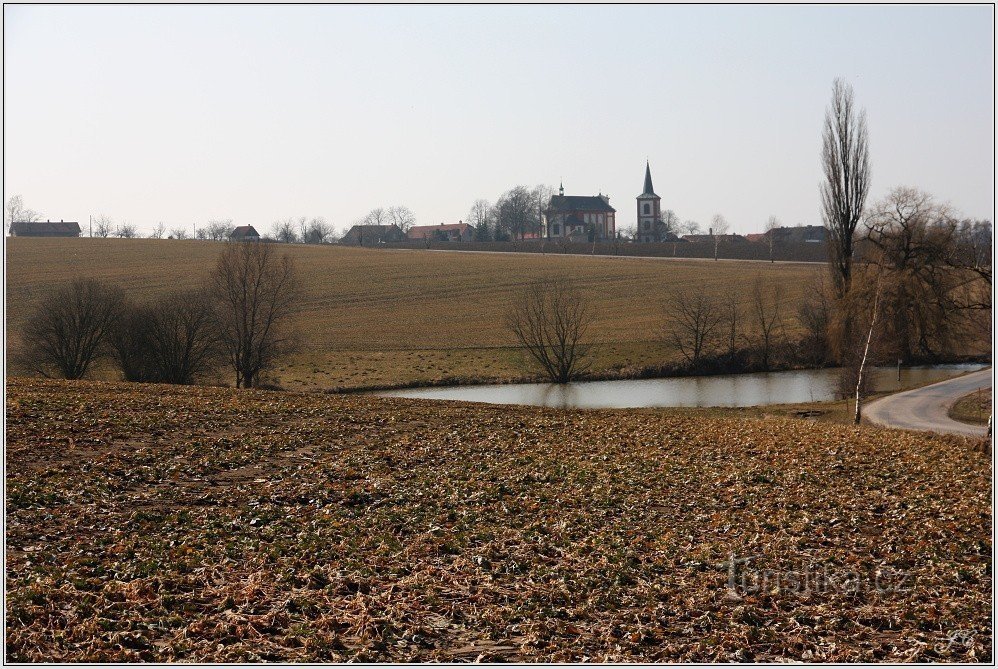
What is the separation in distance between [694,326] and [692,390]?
12.2 metres

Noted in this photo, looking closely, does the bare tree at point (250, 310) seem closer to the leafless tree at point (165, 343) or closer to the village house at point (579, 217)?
the leafless tree at point (165, 343)

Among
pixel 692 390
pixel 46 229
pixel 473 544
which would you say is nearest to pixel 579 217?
pixel 46 229

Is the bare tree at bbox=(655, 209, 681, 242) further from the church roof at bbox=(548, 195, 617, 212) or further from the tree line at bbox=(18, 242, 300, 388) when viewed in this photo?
the tree line at bbox=(18, 242, 300, 388)

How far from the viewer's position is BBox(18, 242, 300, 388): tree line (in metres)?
43.0

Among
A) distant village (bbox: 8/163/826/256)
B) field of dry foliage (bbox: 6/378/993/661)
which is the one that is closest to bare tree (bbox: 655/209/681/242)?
distant village (bbox: 8/163/826/256)

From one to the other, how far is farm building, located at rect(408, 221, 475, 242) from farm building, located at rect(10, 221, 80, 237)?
56046 millimetres

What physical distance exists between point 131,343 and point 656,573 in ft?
129

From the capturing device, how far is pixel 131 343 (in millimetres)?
43031

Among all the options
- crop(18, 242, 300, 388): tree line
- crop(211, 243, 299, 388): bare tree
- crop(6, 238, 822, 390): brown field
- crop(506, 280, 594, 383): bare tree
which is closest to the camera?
crop(18, 242, 300, 388): tree line

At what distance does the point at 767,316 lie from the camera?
210 ft

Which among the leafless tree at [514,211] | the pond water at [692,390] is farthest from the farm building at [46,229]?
the pond water at [692,390]

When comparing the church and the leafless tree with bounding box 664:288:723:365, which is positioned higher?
the church

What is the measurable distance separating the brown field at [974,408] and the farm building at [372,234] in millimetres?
122286

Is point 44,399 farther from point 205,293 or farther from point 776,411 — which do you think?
point 205,293
